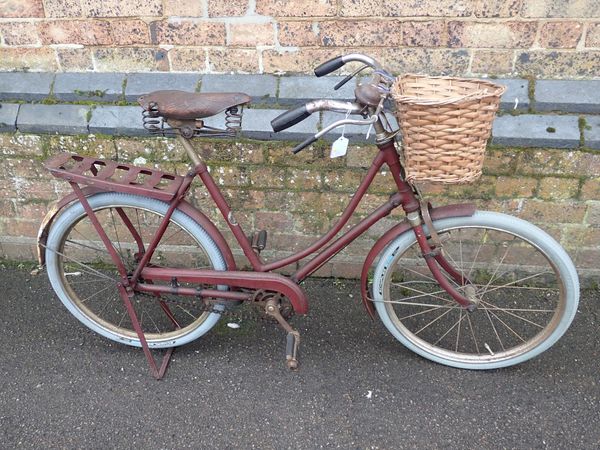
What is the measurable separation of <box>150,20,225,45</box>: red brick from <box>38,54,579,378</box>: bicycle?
561mm

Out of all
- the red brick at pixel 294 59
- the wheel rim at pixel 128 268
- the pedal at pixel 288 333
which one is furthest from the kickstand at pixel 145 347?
the red brick at pixel 294 59

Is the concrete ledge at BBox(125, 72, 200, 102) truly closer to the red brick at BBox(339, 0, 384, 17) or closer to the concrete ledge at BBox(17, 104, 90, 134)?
the concrete ledge at BBox(17, 104, 90, 134)

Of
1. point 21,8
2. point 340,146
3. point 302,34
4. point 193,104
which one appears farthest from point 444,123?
point 21,8

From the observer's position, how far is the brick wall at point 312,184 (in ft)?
9.59

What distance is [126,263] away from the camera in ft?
9.43

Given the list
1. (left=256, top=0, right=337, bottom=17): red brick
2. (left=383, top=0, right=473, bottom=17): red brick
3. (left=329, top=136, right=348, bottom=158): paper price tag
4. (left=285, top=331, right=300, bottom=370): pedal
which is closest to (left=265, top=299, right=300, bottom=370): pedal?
(left=285, top=331, right=300, bottom=370): pedal

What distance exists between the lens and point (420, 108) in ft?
6.29

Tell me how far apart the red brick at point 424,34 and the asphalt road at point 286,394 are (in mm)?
1522

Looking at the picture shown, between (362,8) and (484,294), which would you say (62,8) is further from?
(484,294)

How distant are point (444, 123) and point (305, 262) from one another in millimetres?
1106

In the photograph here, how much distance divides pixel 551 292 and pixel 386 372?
4.00 feet

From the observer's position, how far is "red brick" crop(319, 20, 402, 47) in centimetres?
278

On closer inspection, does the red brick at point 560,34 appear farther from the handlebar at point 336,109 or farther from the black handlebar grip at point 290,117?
the black handlebar grip at point 290,117

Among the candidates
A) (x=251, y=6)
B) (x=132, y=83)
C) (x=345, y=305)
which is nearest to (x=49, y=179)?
(x=132, y=83)
